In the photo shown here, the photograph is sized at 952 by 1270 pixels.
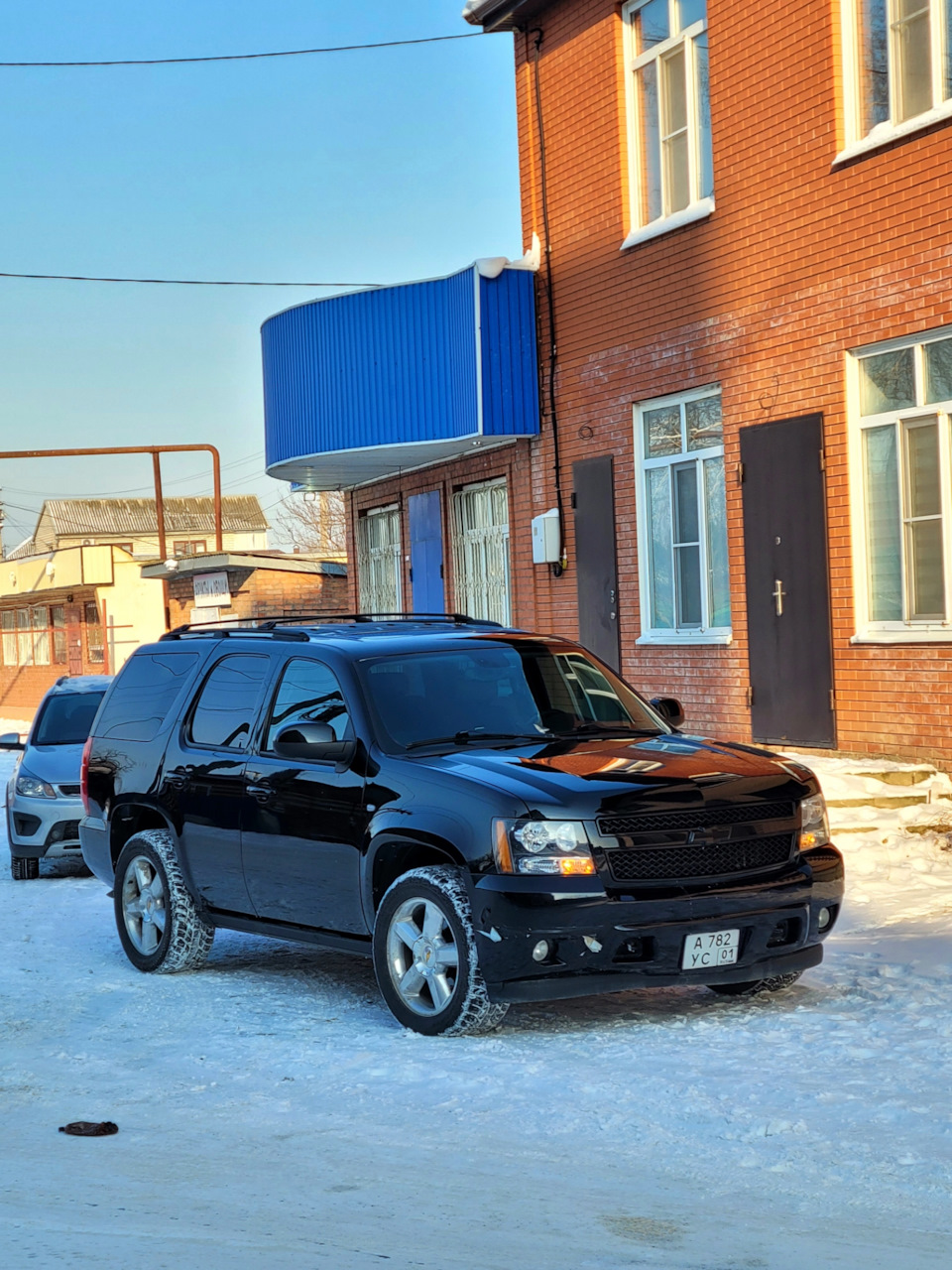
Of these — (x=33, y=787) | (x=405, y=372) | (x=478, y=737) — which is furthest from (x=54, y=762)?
(x=478, y=737)

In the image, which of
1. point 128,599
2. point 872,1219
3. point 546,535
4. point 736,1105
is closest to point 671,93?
point 546,535

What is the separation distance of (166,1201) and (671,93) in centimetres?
1296

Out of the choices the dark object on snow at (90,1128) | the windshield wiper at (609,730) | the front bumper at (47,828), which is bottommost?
the dark object on snow at (90,1128)

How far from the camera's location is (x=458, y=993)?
691 cm

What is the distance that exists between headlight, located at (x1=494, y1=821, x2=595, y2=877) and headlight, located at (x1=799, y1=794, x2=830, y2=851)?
3.68 ft

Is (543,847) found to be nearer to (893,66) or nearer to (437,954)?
(437,954)

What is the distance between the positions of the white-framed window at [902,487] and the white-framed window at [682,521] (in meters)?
1.91

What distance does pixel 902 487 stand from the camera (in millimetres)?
12734

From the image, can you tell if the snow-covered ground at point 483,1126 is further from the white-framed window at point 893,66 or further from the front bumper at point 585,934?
the white-framed window at point 893,66

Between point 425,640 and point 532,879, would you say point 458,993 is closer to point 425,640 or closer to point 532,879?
point 532,879

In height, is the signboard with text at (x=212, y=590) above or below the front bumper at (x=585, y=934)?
above

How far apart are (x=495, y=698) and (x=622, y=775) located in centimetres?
116

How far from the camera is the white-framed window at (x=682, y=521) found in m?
15.1

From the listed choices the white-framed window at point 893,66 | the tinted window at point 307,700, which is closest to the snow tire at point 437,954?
the tinted window at point 307,700
